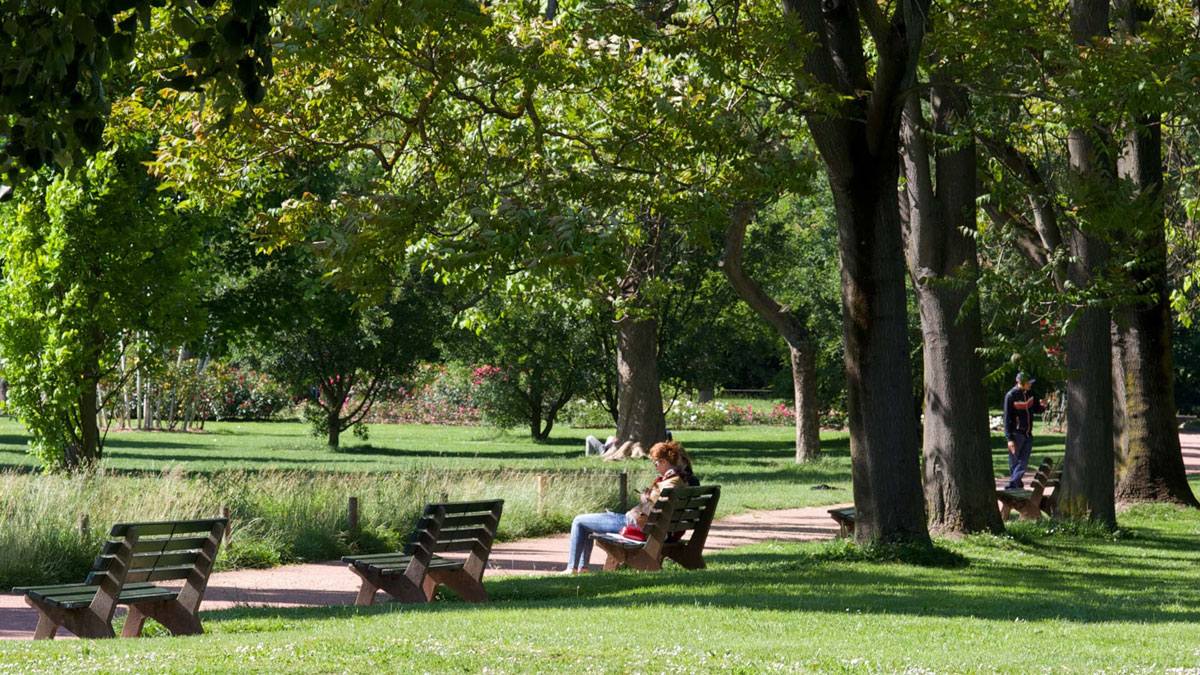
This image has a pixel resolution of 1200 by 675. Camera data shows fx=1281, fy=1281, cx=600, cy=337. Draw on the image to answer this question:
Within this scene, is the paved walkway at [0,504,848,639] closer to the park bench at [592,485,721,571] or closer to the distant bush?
the park bench at [592,485,721,571]

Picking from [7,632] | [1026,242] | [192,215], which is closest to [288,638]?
[7,632]

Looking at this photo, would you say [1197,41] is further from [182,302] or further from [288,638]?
[182,302]

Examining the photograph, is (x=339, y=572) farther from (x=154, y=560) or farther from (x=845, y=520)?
(x=845, y=520)

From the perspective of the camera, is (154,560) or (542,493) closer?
(154,560)

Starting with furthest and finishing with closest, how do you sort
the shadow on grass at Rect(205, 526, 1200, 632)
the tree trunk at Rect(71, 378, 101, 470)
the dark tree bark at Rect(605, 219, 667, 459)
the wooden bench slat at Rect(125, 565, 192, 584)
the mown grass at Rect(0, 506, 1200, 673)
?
the dark tree bark at Rect(605, 219, 667, 459)
the tree trunk at Rect(71, 378, 101, 470)
the shadow on grass at Rect(205, 526, 1200, 632)
the wooden bench slat at Rect(125, 565, 192, 584)
the mown grass at Rect(0, 506, 1200, 673)

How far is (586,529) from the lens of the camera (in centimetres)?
1145

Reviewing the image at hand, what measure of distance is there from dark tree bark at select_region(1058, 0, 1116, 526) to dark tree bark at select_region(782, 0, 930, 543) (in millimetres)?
3816

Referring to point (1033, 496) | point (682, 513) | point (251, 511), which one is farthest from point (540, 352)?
point (682, 513)

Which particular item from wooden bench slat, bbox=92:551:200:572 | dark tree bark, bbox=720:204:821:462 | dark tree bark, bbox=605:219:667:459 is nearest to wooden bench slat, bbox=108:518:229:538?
wooden bench slat, bbox=92:551:200:572

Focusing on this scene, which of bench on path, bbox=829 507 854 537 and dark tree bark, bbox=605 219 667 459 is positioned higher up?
dark tree bark, bbox=605 219 667 459

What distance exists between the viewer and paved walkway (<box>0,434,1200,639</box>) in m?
9.88

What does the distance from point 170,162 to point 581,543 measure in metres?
5.04

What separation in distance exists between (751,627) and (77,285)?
434 inches

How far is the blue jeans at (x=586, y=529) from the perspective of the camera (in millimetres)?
11328
